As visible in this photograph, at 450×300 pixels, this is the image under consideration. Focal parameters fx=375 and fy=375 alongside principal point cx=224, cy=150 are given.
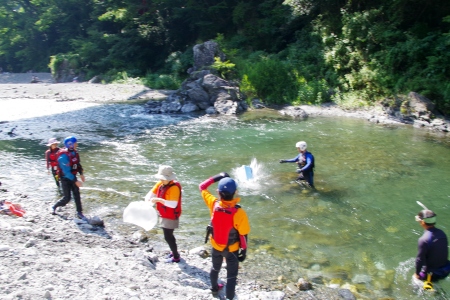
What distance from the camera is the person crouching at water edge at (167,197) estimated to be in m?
5.75

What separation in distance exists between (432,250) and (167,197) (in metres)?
4.01

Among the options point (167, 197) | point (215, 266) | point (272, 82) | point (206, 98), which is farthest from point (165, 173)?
point (272, 82)

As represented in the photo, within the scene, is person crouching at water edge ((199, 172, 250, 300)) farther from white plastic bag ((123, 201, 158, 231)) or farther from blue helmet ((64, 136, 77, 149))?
blue helmet ((64, 136, 77, 149))

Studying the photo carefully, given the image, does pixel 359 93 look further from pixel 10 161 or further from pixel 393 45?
pixel 10 161

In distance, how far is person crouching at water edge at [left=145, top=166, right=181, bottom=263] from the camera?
226 inches

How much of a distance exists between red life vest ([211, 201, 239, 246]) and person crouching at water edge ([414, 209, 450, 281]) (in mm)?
2833

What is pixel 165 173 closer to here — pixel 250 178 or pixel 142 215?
pixel 142 215

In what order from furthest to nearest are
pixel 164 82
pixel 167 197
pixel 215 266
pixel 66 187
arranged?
pixel 164 82, pixel 66 187, pixel 167 197, pixel 215 266

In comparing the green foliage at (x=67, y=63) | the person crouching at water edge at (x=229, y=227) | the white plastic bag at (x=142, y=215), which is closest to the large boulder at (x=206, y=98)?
the white plastic bag at (x=142, y=215)

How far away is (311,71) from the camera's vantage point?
2525 centimetres

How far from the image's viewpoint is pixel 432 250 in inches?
215

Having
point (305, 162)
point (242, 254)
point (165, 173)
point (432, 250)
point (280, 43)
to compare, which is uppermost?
point (280, 43)

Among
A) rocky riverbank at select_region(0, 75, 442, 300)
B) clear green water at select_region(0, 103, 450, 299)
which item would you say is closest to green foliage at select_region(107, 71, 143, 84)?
clear green water at select_region(0, 103, 450, 299)

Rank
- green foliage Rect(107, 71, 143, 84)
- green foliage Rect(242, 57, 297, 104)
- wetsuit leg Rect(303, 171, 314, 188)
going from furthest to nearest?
1. green foliage Rect(107, 71, 143, 84)
2. green foliage Rect(242, 57, 297, 104)
3. wetsuit leg Rect(303, 171, 314, 188)
